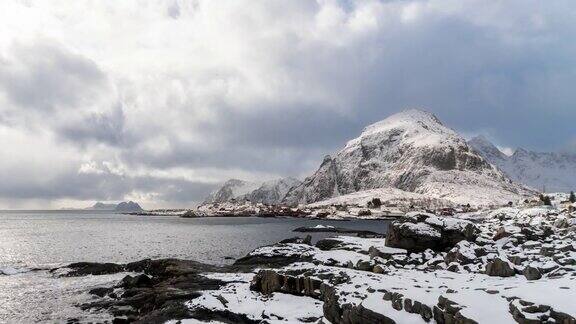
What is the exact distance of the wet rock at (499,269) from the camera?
39594mm

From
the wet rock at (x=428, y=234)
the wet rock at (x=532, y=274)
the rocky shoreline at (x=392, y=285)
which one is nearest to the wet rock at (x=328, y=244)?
the rocky shoreline at (x=392, y=285)

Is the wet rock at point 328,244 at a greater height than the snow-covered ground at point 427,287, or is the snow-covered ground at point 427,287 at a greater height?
the wet rock at point 328,244

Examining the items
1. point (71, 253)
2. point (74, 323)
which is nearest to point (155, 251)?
point (71, 253)

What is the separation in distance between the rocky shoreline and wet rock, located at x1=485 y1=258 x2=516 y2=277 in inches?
3.5

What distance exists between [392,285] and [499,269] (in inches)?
455

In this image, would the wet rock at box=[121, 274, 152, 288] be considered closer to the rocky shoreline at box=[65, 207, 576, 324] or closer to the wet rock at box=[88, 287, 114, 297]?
the rocky shoreline at box=[65, 207, 576, 324]

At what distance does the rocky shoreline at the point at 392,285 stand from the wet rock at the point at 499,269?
9cm

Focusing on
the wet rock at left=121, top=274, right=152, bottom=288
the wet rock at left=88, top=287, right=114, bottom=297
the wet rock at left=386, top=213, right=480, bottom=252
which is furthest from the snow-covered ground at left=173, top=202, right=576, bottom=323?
the wet rock at left=88, top=287, right=114, bottom=297

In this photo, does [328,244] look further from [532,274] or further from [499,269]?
[532,274]

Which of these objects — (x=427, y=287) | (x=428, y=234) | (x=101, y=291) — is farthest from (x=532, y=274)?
(x=101, y=291)

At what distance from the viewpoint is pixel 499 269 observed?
39969mm

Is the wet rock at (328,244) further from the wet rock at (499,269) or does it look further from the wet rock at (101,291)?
the wet rock at (101,291)

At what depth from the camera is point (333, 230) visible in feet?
526

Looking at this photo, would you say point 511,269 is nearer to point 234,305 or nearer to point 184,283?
point 234,305
